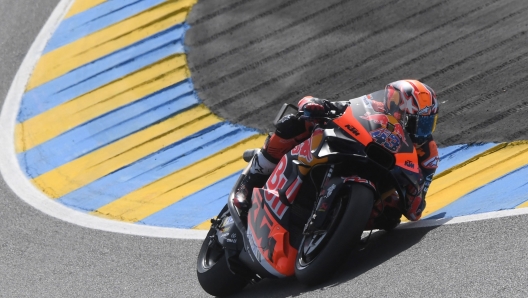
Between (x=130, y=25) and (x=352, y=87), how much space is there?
4.02 meters

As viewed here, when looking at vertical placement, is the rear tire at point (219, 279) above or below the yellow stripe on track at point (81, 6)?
below

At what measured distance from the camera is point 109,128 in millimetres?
10188

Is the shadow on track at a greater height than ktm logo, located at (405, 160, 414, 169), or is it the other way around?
ktm logo, located at (405, 160, 414, 169)

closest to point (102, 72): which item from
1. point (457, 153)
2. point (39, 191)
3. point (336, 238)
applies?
point (39, 191)

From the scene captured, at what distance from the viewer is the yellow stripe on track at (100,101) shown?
33.9 ft

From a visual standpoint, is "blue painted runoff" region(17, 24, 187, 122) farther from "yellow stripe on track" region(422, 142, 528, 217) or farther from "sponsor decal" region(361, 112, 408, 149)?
"sponsor decal" region(361, 112, 408, 149)

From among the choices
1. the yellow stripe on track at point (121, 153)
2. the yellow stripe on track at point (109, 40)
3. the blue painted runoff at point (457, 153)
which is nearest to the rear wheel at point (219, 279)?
the blue painted runoff at point (457, 153)

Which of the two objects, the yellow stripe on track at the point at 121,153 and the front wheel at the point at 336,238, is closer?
the front wheel at the point at 336,238

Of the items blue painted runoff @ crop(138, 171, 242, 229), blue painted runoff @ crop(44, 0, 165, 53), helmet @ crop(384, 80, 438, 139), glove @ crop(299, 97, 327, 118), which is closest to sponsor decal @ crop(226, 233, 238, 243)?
glove @ crop(299, 97, 327, 118)

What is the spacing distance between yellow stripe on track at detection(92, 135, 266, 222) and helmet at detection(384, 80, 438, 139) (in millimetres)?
3515

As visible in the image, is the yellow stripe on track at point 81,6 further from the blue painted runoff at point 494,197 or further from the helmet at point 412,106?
the helmet at point 412,106

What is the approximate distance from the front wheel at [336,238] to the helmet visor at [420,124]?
770 mm

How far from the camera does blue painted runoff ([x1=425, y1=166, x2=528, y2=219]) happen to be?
Answer: 6.42 metres

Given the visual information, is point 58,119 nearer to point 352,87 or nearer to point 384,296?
point 352,87
